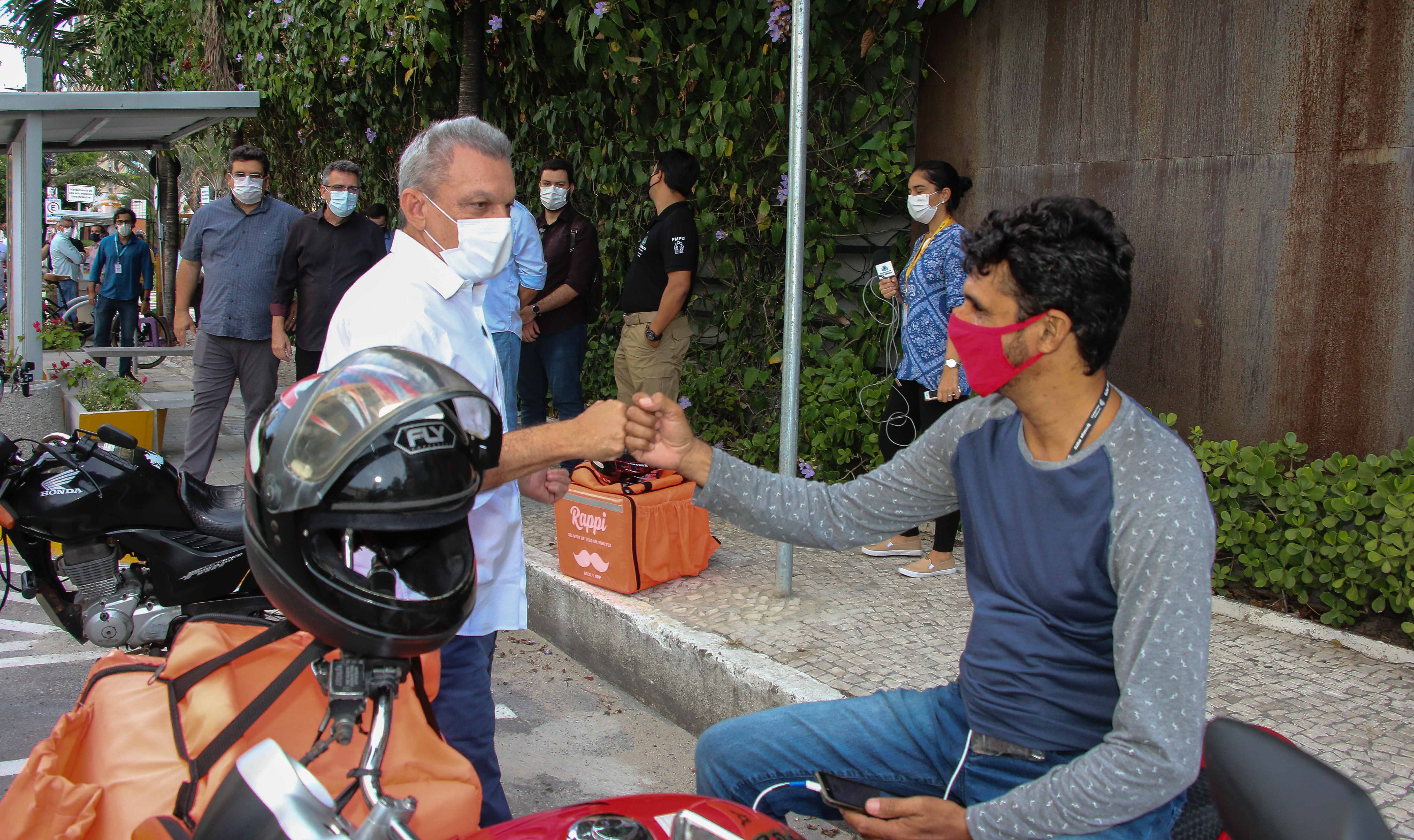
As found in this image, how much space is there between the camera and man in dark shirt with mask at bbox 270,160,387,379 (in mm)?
6316

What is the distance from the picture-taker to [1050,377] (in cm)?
188

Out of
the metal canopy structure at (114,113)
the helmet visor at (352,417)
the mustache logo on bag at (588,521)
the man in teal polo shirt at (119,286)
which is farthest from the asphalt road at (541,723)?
the man in teal polo shirt at (119,286)

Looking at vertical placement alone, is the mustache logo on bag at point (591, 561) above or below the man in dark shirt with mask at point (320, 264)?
below

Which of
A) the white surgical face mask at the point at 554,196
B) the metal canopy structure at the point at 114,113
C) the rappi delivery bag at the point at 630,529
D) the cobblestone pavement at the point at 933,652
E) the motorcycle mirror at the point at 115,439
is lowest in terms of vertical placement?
the cobblestone pavement at the point at 933,652

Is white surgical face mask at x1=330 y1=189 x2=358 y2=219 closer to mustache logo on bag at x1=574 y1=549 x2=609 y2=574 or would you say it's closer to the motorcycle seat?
mustache logo on bag at x1=574 y1=549 x2=609 y2=574

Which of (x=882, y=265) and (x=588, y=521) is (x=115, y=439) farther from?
(x=882, y=265)

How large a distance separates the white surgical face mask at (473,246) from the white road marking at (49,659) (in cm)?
296

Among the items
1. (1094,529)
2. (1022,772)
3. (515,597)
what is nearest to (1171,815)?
(1022,772)

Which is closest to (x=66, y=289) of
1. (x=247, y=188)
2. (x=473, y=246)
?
(x=247, y=188)

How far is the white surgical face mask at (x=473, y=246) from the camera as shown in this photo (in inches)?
94.1

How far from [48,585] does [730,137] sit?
175 inches

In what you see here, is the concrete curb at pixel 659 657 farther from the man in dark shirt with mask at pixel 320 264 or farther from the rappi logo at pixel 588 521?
the man in dark shirt with mask at pixel 320 264

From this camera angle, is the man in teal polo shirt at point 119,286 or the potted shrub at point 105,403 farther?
the man in teal polo shirt at point 119,286

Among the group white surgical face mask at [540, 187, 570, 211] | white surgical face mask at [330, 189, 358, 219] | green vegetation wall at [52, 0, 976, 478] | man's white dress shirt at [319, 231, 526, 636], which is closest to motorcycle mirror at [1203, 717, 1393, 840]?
man's white dress shirt at [319, 231, 526, 636]
